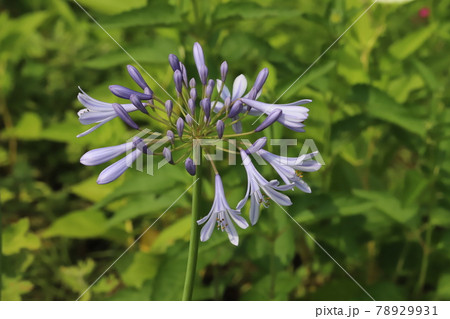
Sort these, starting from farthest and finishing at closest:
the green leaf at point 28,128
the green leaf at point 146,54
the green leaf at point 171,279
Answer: the green leaf at point 28,128, the green leaf at point 146,54, the green leaf at point 171,279

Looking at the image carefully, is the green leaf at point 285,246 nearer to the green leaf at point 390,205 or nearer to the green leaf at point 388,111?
the green leaf at point 390,205

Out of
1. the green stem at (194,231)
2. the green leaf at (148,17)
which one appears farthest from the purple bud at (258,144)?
the green leaf at (148,17)

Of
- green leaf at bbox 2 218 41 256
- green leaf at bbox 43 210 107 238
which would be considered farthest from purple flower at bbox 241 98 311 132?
green leaf at bbox 2 218 41 256

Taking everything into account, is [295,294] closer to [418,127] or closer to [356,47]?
[418,127]

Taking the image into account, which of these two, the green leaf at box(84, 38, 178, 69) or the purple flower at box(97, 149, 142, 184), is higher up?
the green leaf at box(84, 38, 178, 69)

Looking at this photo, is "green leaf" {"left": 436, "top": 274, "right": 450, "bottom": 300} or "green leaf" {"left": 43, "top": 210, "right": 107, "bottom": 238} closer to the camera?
"green leaf" {"left": 436, "top": 274, "right": 450, "bottom": 300}

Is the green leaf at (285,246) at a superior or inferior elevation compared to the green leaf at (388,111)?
inferior

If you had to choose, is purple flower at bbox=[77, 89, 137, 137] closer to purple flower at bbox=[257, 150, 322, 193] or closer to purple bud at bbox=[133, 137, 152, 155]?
purple bud at bbox=[133, 137, 152, 155]
